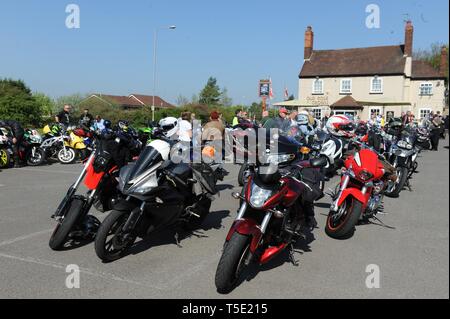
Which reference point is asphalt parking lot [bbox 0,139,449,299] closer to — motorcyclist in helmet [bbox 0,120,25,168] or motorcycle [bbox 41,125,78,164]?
motorcyclist in helmet [bbox 0,120,25,168]

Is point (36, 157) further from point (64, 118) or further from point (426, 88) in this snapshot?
point (426, 88)

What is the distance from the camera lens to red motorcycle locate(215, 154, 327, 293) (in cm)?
352

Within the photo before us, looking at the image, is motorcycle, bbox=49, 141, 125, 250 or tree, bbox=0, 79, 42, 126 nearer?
motorcycle, bbox=49, 141, 125, 250

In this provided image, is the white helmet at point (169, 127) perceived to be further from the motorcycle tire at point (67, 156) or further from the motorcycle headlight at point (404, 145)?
the motorcycle tire at point (67, 156)

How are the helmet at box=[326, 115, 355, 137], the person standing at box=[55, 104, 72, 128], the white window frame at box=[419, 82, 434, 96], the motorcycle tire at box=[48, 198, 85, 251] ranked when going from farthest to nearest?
the white window frame at box=[419, 82, 434, 96] → the person standing at box=[55, 104, 72, 128] → the helmet at box=[326, 115, 355, 137] → the motorcycle tire at box=[48, 198, 85, 251]

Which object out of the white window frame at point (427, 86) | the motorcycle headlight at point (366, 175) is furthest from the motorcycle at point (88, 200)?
the white window frame at point (427, 86)

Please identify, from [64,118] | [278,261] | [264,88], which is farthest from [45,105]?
[278,261]

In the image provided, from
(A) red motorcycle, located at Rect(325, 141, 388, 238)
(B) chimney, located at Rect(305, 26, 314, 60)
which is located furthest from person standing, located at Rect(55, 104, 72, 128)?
(B) chimney, located at Rect(305, 26, 314, 60)

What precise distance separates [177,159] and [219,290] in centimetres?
171

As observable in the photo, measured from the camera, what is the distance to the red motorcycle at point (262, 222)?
11.6 feet

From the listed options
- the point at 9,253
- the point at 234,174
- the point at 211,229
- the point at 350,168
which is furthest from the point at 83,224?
the point at 234,174

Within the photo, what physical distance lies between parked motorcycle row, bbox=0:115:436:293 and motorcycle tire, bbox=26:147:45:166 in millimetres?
7650

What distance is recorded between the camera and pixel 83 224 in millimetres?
4770

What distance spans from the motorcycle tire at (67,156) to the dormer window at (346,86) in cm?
3727
